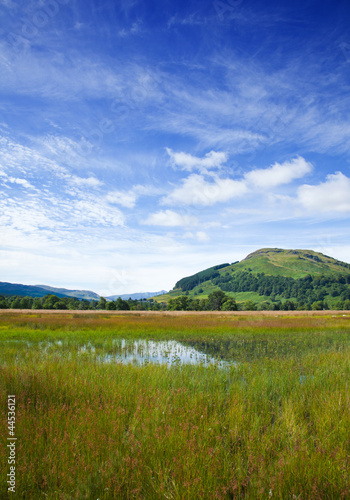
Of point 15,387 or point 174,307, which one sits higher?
point 15,387

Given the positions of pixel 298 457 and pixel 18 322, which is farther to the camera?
pixel 18 322

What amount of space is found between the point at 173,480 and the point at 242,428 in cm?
254

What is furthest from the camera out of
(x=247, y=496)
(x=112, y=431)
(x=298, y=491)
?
(x=112, y=431)

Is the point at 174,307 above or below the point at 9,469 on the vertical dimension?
below

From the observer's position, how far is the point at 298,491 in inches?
148

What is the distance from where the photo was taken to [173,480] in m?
3.64

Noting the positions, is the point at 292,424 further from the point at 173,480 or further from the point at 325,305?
the point at 325,305

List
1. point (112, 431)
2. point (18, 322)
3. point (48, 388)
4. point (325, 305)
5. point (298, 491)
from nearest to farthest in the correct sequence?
point (298, 491) < point (112, 431) < point (48, 388) < point (18, 322) < point (325, 305)

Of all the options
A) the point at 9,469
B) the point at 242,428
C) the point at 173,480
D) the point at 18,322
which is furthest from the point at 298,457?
the point at 18,322

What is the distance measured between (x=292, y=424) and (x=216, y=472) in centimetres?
249

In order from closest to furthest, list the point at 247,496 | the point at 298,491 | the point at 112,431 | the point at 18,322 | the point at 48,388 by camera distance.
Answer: the point at 247,496
the point at 298,491
the point at 112,431
the point at 48,388
the point at 18,322

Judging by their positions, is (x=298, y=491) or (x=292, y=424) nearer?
(x=298, y=491)

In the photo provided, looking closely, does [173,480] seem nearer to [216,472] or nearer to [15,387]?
[216,472]

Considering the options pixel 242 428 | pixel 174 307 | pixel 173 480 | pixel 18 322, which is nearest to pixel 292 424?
pixel 242 428
